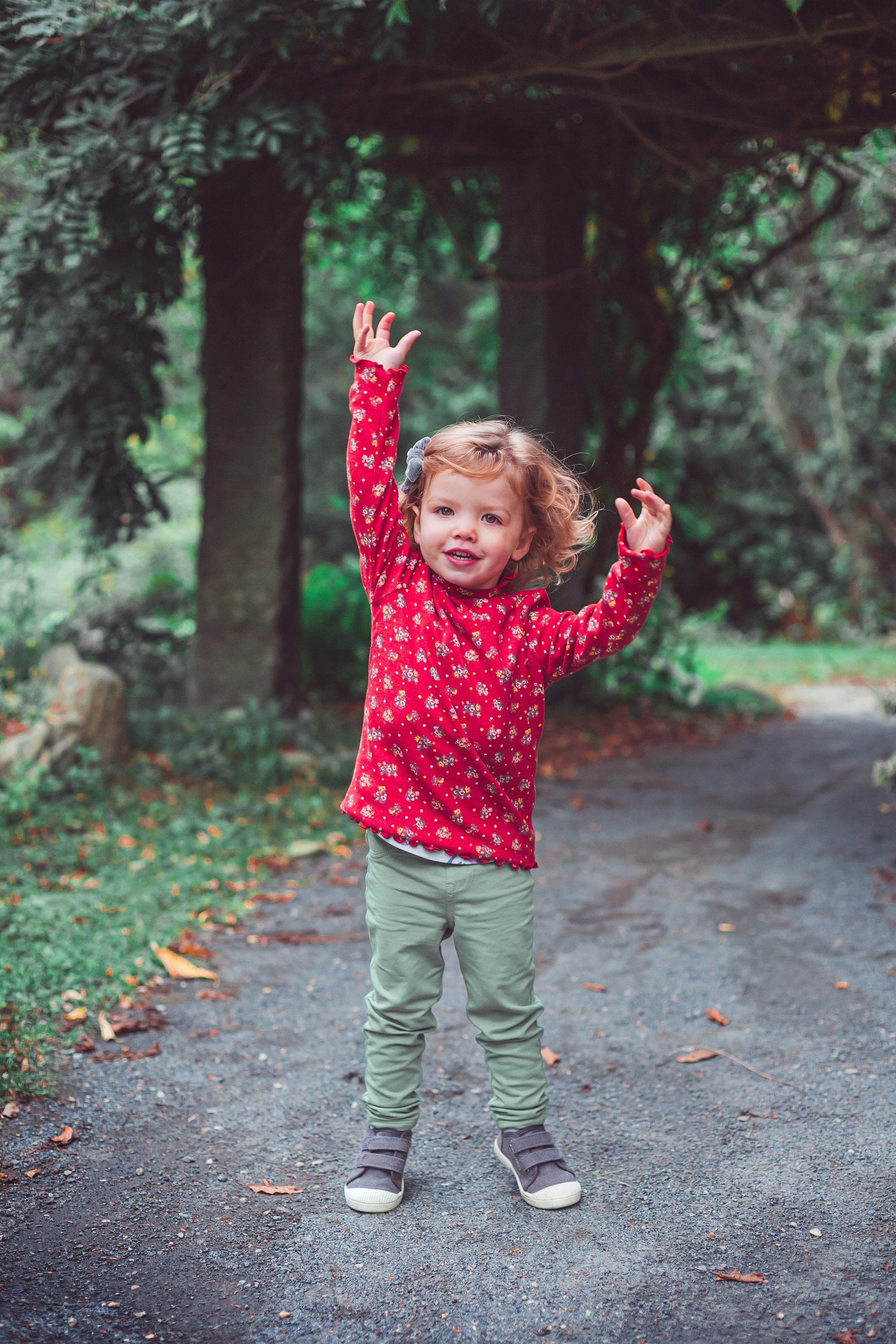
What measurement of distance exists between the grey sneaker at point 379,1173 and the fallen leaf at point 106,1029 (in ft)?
2.95

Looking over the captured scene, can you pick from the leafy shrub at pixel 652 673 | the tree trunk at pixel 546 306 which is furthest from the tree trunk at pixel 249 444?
the leafy shrub at pixel 652 673

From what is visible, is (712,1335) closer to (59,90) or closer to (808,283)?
(59,90)

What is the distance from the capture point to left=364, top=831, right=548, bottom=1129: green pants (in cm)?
212

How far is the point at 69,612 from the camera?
6.32m

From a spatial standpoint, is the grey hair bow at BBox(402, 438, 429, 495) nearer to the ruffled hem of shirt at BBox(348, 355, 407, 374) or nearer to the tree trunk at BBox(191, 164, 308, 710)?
the ruffled hem of shirt at BBox(348, 355, 407, 374)

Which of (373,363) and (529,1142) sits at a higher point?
(373,363)

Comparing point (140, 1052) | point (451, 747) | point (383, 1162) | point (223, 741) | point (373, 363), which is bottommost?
point (140, 1052)

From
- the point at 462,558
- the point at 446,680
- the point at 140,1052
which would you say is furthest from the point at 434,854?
the point at 140,1052

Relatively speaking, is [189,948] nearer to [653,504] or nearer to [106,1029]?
[106,1029]

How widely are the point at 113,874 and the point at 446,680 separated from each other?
2267mm

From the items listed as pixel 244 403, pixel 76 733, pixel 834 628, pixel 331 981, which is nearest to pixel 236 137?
pixel 244 403

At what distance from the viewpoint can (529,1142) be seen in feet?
7.15

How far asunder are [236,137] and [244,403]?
175 centimetres

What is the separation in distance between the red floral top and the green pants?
0.23 ft
